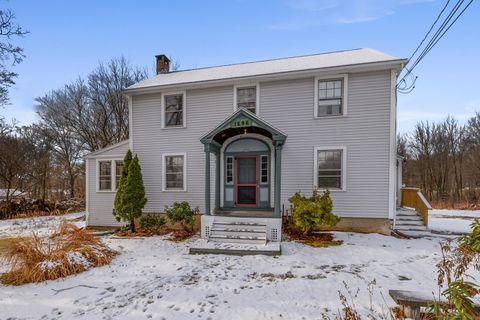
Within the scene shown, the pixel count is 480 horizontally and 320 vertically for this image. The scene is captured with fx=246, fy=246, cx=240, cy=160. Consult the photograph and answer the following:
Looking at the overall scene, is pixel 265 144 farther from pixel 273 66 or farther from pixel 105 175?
pixel 105 175

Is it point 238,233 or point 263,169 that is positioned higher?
point 263,169

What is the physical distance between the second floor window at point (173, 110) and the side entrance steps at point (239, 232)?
15.5 feet

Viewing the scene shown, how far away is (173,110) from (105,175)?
4409 millimetres

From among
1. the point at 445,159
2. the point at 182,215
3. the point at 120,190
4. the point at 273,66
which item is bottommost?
the point at 182,215

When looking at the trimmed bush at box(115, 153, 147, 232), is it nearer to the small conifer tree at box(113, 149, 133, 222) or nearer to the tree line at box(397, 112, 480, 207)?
the small conifer tree at box(113, 149, 133, 222)

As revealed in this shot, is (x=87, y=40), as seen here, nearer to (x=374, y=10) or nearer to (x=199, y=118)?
(x=199, y=118)

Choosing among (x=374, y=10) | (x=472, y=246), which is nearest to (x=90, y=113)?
(x=374, y=10)

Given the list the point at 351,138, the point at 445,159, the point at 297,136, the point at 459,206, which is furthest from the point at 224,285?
the point at 445,159

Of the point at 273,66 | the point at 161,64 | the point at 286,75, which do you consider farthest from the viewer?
the point at 161,64

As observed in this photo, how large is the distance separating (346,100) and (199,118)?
5.74m

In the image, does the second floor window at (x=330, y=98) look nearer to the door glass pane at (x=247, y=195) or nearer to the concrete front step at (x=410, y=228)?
the door glass pane at (x=247, y=195)

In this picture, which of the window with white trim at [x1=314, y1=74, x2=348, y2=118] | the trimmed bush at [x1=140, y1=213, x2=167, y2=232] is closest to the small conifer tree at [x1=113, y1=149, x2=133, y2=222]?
the trimmed bush at [x1=140, y1=213, x2=167, y2=232]

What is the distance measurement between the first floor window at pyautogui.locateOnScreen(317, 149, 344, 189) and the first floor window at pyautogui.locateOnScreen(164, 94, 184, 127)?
19.5ft

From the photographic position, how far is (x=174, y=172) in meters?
10.5
